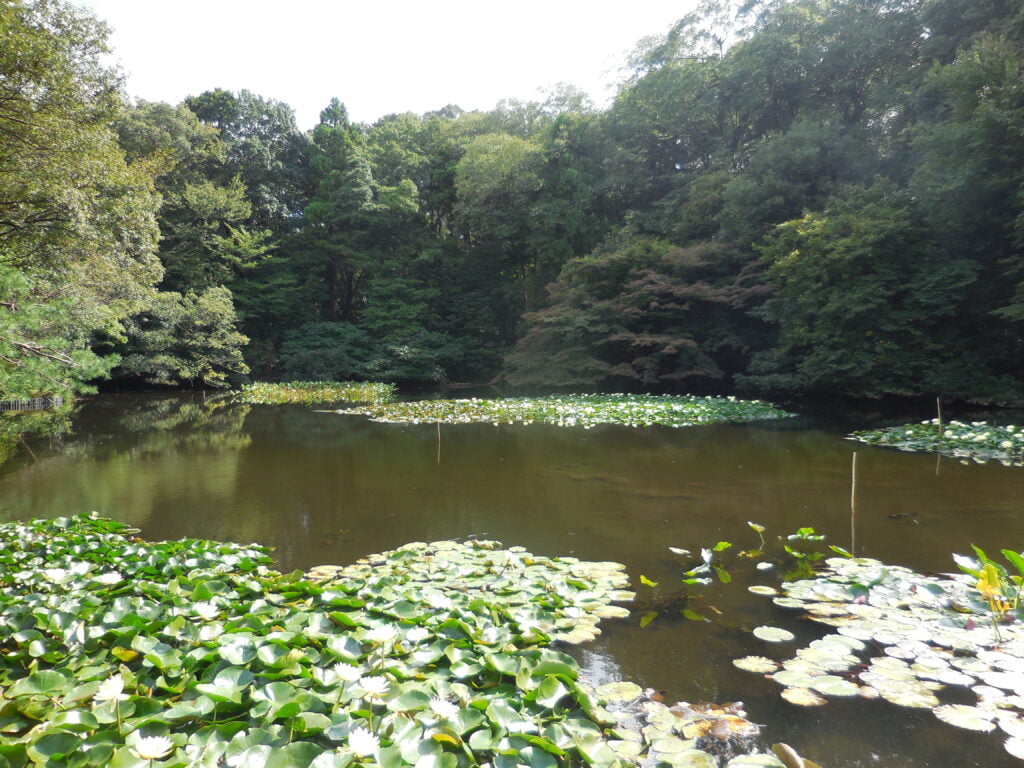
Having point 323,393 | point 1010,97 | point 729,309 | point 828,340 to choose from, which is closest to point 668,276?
point 729,309

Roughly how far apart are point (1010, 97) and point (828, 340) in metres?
4.56

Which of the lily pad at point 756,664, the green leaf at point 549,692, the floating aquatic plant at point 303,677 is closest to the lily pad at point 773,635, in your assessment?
A: the lily pad at point 756,664

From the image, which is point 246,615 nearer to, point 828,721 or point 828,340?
point 828,721

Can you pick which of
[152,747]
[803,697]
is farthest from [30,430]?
[803,697]

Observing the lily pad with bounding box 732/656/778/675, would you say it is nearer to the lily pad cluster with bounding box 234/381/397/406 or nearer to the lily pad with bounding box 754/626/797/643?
the lily pad with bounding box 754/626/797/643

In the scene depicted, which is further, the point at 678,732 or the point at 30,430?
the point at 30,430

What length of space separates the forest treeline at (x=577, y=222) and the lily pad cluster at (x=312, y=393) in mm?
1463

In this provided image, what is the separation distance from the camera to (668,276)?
14.1 m

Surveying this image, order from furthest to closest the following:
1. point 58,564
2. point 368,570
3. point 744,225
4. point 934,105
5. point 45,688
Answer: point 744,225
point 934,105
point 368,570
point 58,564
point 45,688

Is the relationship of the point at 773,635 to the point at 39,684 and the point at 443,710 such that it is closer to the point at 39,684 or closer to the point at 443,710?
the point at 443,710

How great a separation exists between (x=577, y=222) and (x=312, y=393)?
10124mm

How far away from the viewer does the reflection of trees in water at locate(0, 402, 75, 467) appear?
24.2 feet

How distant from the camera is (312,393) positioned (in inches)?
653

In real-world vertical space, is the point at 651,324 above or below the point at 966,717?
above
